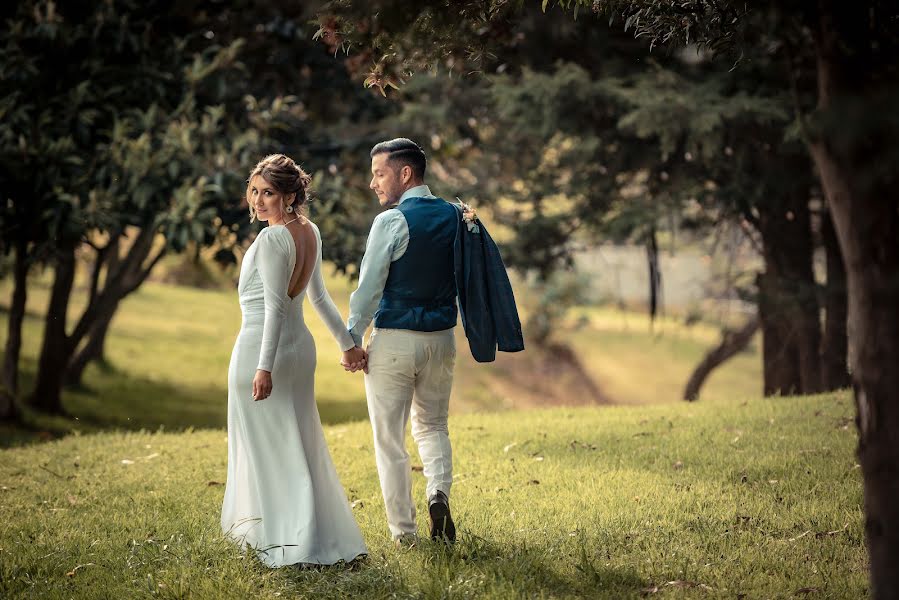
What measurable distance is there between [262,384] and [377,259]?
852 millimetres

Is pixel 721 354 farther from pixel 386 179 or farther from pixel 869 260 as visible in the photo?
pixel 869 260

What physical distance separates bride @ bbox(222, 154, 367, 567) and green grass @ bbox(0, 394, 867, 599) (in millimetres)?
168

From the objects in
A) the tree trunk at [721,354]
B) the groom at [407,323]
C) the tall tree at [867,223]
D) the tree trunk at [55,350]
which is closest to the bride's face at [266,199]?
the groom at [407,323]

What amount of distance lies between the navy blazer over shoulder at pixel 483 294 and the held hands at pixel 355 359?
0.55 meters

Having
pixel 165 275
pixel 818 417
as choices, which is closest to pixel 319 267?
pixel 818 417

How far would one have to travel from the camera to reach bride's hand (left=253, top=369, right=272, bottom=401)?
504cm

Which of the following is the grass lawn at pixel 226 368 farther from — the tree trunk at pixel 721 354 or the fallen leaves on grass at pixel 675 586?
the fallen leaves on grass at pixel 675 586

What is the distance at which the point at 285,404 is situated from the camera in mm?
5195

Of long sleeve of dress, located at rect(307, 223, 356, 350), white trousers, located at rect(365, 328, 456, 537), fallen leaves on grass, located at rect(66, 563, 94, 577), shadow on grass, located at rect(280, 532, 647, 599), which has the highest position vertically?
long sleeve of dress, located at rect(307, 223, 356, 350)

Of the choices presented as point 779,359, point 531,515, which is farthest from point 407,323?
point 779,359

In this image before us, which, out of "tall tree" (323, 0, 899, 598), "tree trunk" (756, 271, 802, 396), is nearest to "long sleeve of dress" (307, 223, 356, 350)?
"tall tree" (323, 0, 899, 598)

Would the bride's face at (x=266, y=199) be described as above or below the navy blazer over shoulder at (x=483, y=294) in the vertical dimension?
above

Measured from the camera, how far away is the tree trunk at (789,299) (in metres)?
12.0

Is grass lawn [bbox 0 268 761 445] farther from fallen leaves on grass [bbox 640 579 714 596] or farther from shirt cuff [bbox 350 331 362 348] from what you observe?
fallen leaves on grass [bbox 640 579 714 596]
